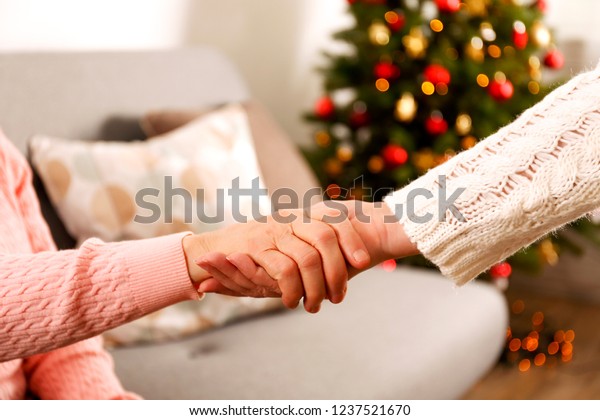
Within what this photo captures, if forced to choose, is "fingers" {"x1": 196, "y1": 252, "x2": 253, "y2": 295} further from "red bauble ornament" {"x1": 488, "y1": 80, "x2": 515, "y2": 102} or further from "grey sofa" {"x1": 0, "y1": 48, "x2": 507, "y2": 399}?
"red bauble ornament" {"x1": 488, "y1": 80, "x2": 515, "y2": 102}

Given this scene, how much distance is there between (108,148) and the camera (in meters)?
1.56

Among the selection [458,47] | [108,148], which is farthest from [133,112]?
[458,47]

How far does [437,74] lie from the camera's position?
2367 millimetres

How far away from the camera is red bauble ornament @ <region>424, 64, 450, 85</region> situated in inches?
93.3

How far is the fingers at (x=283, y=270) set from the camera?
84cm

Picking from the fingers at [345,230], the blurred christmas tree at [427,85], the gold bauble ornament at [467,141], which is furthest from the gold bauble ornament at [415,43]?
the fingers at [345,230]

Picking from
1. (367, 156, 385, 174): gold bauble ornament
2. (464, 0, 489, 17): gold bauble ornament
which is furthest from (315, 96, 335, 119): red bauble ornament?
(464, 0, 489, 17): gold bauble ornament

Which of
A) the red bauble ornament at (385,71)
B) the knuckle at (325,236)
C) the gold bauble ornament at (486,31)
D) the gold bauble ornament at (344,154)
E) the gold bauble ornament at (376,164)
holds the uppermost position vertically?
the knuckle at (325,236)

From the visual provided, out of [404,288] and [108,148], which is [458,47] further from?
[108,148]

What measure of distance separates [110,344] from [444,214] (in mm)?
871

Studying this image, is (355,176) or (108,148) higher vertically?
(108,148)

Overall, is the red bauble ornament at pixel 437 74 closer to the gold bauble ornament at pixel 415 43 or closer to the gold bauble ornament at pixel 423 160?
the gold bauble ornament at pixel 415 43

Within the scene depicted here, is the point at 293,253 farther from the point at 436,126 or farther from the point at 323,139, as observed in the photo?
the point at 323,139

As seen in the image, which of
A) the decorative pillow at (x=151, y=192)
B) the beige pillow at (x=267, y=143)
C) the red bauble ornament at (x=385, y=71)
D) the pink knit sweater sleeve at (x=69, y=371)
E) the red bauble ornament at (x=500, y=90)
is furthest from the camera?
the red bauble ornament at (x=385, y=71)
